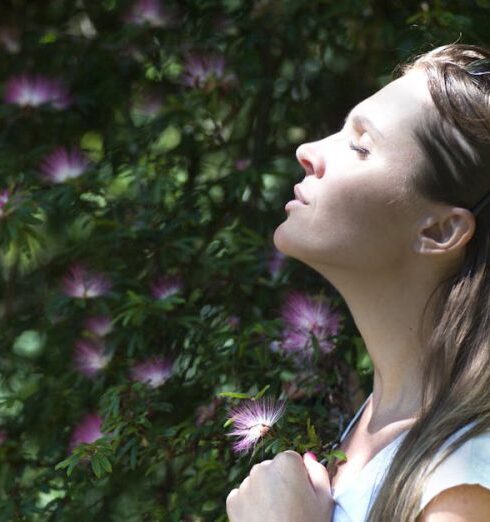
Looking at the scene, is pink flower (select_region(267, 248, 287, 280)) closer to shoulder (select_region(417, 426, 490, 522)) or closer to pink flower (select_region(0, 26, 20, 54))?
pink flower (select_region(0, 26, 20, 54))

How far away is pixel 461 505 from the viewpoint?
4.36 ft

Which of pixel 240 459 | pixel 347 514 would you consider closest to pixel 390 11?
pixel 240 459

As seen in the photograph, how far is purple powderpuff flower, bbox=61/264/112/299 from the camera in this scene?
89.5 inches

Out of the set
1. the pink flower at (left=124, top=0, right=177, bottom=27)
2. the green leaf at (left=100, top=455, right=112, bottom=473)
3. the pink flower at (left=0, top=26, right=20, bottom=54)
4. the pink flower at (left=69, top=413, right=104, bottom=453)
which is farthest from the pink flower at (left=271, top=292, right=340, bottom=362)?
the pink flower at (left=0, top=26, right=20, bottom=54)

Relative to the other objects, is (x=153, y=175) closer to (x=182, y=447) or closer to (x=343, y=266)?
(x=182, y=447)

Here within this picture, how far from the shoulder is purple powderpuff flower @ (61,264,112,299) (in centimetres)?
→ 105

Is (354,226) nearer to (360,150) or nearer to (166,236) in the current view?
(360,150)

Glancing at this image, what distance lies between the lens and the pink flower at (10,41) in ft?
8.81

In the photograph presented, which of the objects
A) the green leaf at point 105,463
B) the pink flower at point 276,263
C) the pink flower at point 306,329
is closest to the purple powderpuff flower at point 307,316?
the pink flower at point 306,329

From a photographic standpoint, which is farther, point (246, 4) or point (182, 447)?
point (246, 4)

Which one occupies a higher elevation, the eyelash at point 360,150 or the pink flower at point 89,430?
the eyelash at point 360,150

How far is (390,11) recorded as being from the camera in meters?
2.40

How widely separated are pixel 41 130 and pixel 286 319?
729mm

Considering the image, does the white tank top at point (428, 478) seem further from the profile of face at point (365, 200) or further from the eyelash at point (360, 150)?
the eyelash at point (360, 150)
